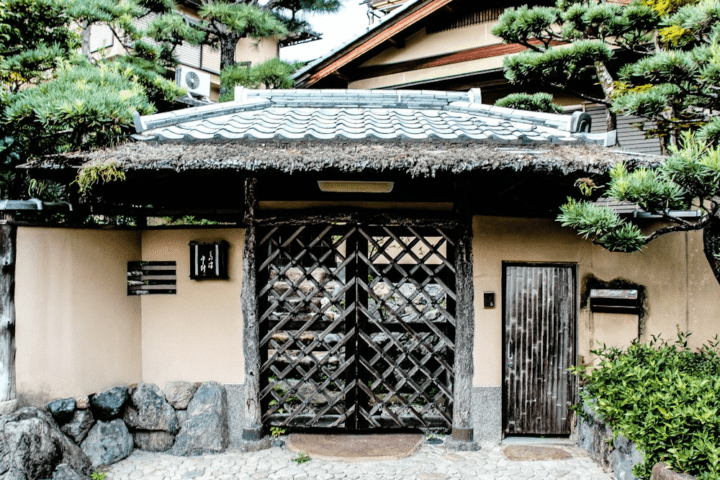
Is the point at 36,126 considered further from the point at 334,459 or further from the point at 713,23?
the point at 713,23

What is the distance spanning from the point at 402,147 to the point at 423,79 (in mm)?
6460

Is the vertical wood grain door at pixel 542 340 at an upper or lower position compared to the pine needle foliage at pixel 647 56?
lower

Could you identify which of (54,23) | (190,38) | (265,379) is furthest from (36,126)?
(190,38)

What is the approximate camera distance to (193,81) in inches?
543

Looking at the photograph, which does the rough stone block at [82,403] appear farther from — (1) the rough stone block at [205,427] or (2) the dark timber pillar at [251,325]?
(2) the dark timber pillar at [251,325]

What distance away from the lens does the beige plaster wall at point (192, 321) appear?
6500mm

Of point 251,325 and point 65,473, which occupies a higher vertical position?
point 251,325

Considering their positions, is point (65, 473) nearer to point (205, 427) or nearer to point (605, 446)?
point (205, 427)

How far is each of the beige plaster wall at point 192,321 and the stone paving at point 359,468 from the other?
1002 mm

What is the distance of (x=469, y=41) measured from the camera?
1127cm

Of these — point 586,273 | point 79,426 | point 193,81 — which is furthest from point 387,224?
point 193,81

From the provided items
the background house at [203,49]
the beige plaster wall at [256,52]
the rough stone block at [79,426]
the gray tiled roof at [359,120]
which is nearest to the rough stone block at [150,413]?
the rough stone block at [79,426]

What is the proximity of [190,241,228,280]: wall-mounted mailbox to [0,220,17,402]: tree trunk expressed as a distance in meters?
1.92

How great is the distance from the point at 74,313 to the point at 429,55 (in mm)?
9129
